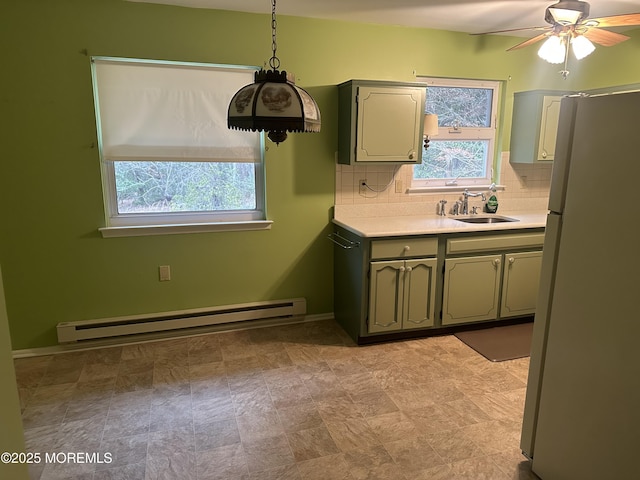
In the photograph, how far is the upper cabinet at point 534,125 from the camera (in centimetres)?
374

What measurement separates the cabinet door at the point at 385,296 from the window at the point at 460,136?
3.23 feet

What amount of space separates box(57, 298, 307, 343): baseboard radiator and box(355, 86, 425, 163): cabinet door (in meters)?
1.36

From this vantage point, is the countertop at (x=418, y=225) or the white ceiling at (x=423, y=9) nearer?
the white ceiling at (x=423, y=9)

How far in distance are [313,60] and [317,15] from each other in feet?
1.01

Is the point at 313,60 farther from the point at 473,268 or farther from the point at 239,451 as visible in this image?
the point at 239,451

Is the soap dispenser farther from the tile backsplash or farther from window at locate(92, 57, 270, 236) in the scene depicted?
window at locate(92, 57, 270, 236)

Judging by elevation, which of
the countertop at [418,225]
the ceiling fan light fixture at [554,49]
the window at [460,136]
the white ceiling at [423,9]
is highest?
the white ceiling at [423,9]

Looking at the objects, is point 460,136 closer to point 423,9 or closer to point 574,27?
point 423,9

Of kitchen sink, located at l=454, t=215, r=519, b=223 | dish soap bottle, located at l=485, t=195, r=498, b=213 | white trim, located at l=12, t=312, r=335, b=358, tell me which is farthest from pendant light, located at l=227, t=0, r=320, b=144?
dish soap bottle, located at l=485, t=195, r=498, b=213

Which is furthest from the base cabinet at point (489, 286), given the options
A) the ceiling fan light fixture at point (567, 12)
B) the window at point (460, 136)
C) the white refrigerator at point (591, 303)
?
the ceiling fan light fixture at point (567, 12)

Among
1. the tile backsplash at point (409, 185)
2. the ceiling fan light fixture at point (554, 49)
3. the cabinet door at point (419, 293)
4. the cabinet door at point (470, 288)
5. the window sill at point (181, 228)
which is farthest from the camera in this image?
the tile backsplash at point (409, 185)

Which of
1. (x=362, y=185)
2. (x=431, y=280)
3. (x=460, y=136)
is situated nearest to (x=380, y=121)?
(x=362, y=185)

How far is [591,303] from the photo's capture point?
169 centimetres

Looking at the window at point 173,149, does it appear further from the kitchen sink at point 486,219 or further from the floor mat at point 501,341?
the floor mat at point 501,341
